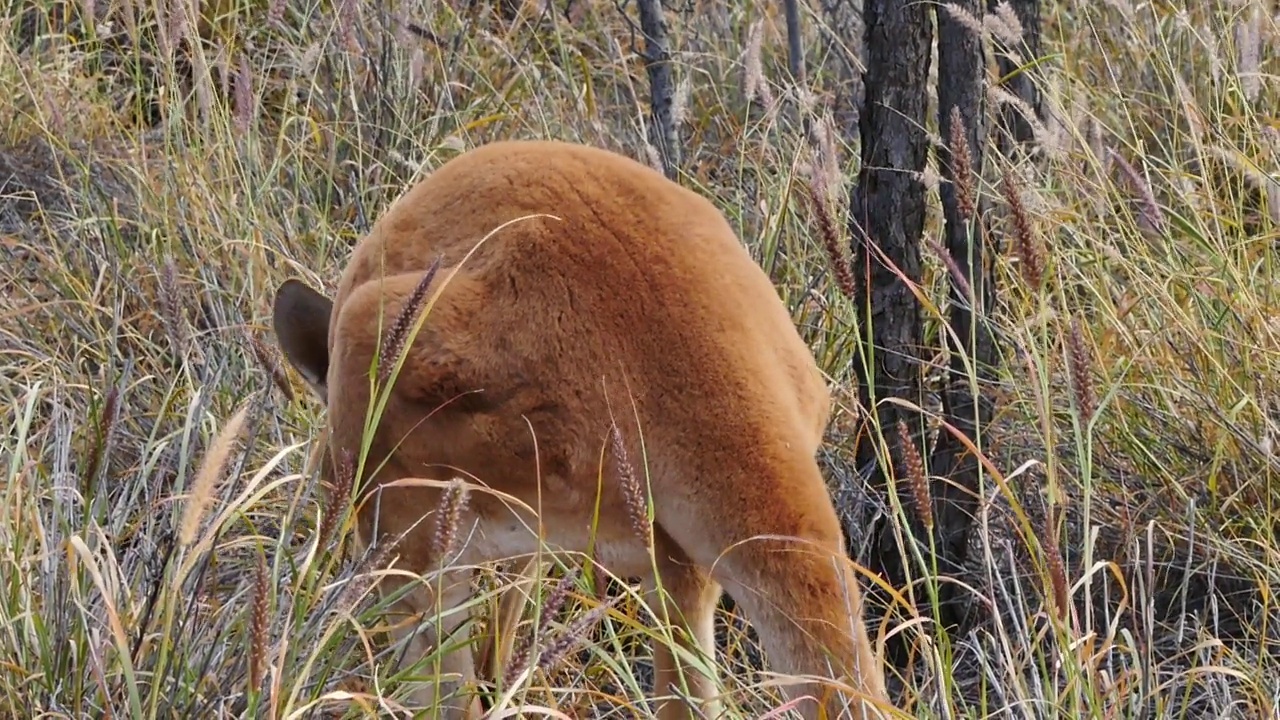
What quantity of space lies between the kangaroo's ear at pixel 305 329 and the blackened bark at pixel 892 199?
110cm

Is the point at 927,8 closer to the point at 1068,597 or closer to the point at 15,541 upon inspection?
the point at 1068,597

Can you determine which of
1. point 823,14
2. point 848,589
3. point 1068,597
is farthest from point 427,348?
point 823,14

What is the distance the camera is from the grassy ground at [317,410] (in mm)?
2451

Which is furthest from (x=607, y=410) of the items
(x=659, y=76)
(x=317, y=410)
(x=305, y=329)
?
(x=659, y=76)

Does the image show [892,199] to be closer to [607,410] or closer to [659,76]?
[607,410]

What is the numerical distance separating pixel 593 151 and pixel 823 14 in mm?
3962

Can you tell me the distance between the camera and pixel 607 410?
8.44 ft

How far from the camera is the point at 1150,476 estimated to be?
3.55 meters

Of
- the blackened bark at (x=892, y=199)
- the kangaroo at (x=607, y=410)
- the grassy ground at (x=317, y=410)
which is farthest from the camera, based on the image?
the blackened bark at (x=892, y=199)

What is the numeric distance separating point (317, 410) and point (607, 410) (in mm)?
1579

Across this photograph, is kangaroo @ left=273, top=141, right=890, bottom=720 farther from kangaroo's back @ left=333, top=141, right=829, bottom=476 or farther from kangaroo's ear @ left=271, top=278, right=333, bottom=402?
kangaroo's ear @ left=271, top=278, right=333, bottom=402

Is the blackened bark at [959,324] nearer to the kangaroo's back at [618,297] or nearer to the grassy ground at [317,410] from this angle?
the grassy ground at [317,410]

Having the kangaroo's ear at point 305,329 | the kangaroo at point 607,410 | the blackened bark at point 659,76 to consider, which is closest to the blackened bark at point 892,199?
the kangaroo at point 607,410

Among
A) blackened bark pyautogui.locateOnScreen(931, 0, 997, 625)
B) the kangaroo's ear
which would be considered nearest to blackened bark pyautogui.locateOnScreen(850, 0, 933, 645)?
blackened bark pyautogui.locateOnScreen(931, 0, 997, 625)
